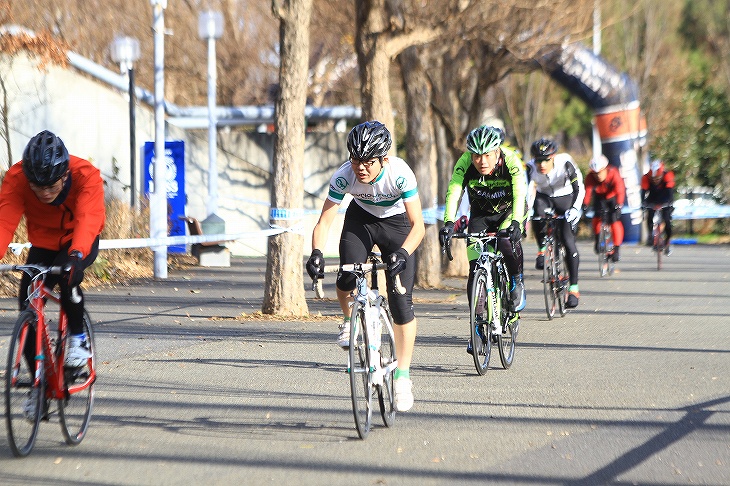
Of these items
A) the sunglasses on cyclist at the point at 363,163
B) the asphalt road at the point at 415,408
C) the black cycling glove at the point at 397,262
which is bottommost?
the asphalt road at the point at 415,408

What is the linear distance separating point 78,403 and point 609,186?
13796mm

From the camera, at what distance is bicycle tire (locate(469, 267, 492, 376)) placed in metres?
9.23

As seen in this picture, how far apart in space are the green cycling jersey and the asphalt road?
1.32m

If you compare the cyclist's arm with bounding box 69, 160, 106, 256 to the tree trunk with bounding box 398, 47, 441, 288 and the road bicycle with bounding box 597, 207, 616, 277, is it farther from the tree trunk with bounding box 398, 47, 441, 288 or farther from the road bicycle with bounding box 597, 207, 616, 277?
the road bicycle with bounding box 597, 207, 616, 277

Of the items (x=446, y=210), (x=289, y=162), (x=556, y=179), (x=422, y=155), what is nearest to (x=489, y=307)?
(x=446, y=210)

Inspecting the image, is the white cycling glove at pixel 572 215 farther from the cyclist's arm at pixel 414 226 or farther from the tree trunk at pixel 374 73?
the cyclist's arm at pixel 414 226

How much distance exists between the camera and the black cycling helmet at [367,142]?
7.10 meters

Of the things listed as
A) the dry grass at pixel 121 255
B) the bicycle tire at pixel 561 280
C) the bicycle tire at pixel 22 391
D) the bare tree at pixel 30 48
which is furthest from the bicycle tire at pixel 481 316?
the bare tree at pixel 30 48

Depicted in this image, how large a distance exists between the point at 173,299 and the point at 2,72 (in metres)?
8.36

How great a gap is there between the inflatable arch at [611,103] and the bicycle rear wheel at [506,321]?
14836 millimetres

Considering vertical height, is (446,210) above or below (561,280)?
above

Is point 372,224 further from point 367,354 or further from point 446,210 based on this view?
point 446,210

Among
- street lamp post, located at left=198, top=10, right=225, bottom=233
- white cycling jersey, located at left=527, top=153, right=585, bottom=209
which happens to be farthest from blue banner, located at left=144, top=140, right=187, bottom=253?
white cycling jersey, located at left=527, top=153, right=585, bottom=209

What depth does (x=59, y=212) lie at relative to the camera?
6.84 metres
